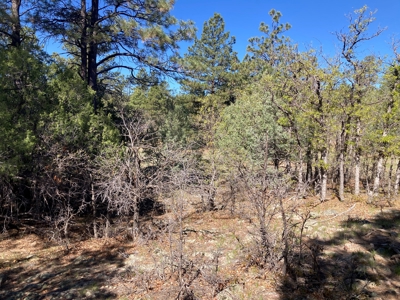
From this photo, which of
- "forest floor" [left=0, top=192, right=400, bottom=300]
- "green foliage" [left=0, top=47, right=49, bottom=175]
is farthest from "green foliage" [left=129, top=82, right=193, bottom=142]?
"forest floor" [left=0, top=192, right=400, bottom=300]

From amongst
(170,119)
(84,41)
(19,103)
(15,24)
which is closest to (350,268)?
(19,103)

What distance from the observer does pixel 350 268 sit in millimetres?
6234

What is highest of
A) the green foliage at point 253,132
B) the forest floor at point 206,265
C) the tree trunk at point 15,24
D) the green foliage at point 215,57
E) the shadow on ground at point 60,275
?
the green foliage at point 215,57

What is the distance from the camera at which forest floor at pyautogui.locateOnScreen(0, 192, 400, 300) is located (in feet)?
18.4

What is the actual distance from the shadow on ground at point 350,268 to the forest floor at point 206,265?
18 millimetres

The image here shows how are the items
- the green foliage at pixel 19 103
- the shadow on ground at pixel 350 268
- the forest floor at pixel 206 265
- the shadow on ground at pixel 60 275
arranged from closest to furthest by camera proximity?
1. the shadow on ground at pixel 350 268
2. the forest floor at pixel 206 265
3. the shadow on ground at pixel 60 275
4. the green foliage at pixel 19 103

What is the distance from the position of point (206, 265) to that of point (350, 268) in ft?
10.4

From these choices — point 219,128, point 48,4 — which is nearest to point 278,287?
point 219,128

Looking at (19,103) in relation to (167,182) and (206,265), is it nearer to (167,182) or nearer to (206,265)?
(167,182)

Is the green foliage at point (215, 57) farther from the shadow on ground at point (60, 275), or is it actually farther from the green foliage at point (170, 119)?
the shadow on ground at point (60, 275)

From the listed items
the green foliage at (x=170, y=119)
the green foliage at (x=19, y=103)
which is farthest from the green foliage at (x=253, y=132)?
the green foliage at (x=19, y=103)

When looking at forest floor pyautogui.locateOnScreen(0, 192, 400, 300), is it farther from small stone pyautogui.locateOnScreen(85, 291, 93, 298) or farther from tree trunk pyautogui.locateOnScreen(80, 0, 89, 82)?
tree trunk pyautogui.locateOnScreen(80, 0, 89, 82)

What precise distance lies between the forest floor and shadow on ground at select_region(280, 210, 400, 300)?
0.7 inches

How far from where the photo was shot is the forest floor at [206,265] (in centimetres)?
561
